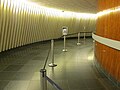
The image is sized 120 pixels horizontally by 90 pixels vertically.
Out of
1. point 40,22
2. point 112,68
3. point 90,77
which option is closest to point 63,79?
point 90,77

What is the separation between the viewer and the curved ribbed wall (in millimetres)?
9141

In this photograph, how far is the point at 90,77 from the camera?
226 inches

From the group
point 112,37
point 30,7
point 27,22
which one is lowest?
point 112,37

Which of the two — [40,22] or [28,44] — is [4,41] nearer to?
[28,44]

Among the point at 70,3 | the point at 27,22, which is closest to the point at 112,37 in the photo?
the point at 70,3

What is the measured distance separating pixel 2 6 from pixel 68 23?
12196 millimetres

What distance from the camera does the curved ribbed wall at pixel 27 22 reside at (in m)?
9.14

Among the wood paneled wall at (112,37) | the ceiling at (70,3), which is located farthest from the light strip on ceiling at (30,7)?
the wood paneled wall at (112,37)

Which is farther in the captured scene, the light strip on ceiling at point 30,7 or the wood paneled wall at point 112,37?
the light strip on ceiling at point 30,7

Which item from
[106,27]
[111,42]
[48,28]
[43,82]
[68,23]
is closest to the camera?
[43,82]

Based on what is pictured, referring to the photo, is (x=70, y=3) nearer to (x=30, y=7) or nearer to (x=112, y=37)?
(x=30, y=7)

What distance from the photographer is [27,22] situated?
1209 cm

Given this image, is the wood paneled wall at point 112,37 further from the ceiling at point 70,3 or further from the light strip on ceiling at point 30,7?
the light strip on ceiling at point 30,7

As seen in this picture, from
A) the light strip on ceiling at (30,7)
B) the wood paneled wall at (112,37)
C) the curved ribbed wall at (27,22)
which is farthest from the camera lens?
the light strip on ceiling at (30,7)
